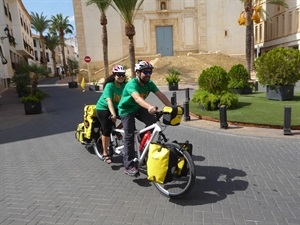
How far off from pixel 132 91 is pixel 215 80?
6.21m

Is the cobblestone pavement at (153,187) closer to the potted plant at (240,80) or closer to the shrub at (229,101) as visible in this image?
the shrub at (229,101)

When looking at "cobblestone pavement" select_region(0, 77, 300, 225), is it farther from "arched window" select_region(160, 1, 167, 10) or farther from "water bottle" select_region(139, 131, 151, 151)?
"arched window" select_region(160, 1, 167, 10)

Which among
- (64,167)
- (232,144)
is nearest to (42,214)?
(64,167)

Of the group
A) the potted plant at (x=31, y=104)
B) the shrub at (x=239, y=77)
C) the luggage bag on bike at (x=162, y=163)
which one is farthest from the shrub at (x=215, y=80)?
the potted plant at (x=31, y=104)

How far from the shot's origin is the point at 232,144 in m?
5.68

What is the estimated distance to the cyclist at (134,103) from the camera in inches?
141

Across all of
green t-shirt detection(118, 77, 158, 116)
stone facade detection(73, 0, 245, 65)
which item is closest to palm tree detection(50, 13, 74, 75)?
stone facade detection(73, 0, 245, 65)

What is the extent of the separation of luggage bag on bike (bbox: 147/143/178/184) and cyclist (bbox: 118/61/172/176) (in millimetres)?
663

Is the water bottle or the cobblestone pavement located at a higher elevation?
the water bottle

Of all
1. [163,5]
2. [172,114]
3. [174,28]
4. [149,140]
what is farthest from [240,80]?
[163,5]

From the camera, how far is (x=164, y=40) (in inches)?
1382

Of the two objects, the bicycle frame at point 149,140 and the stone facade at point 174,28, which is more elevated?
the stone facade at point 174,28

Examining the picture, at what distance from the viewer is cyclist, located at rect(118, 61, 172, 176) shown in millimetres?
3584

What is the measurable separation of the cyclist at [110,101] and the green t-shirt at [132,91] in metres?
0.46
